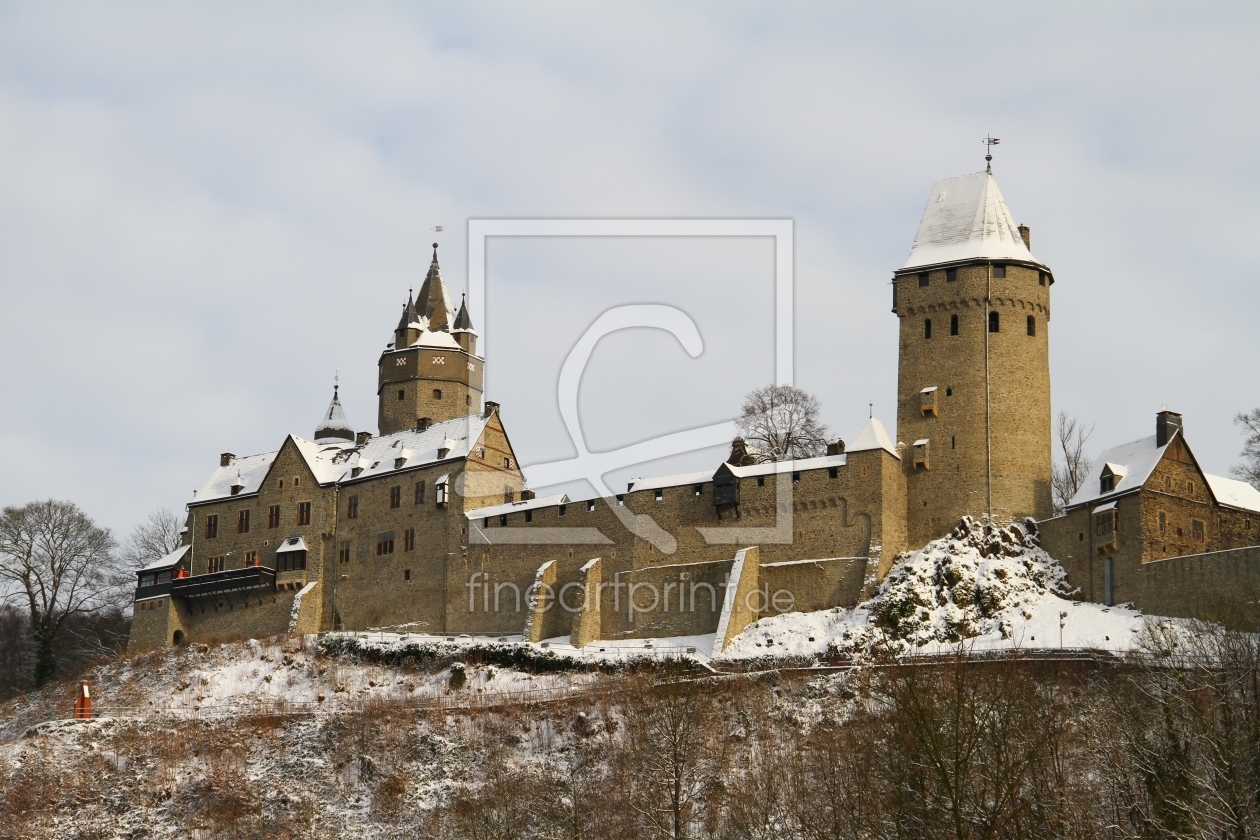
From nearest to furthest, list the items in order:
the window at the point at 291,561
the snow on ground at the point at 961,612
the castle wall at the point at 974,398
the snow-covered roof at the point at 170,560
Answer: the snow on ground at the point at 961,612
the castle wall at the point at 974,398
the window at the point at 291,561
the snow-covered roof at the point at 170,560

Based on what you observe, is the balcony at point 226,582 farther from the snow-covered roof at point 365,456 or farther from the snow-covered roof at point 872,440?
the snow-covered roof at point 872,440

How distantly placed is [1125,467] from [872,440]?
290 inches

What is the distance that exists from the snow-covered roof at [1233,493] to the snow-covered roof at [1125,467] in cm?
187

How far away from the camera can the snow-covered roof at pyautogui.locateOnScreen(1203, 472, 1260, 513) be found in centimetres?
5419

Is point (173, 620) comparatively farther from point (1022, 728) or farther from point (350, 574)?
point (1022, 728)

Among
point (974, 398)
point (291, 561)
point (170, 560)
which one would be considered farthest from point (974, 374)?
point (170, 560)

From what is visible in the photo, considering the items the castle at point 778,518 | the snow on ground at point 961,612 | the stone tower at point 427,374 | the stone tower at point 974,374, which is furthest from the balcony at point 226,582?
the stone tower at point 974,374

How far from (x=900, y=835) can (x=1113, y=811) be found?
15.8ft

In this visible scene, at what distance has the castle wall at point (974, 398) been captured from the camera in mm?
55375

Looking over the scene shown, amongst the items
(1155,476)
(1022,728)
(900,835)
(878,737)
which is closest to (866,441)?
(1155,476)

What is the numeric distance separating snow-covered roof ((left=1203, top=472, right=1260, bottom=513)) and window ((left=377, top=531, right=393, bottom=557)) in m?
27.2

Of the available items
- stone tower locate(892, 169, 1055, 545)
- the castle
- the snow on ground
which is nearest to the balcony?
the castle

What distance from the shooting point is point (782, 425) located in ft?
225

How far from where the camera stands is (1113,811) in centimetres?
3453
